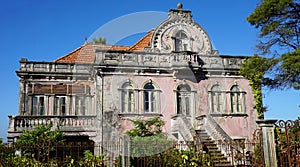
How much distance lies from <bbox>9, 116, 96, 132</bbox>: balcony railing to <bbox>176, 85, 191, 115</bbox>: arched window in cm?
519

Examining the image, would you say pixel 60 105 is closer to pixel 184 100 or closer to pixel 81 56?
pixel 81 56

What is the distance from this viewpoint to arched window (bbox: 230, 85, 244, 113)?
19875 millimetres

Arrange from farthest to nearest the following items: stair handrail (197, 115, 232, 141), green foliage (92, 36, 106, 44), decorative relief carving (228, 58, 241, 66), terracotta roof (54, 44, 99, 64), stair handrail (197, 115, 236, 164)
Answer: green foliage (92, 36, 106, 44)
terracotta roof (54, 44, 99, 64)
decorative relief carving (228, 58, 241, 66)
stair handrail (197, 115, 232, 141)
stair handrail (197, 115, 236, 164)

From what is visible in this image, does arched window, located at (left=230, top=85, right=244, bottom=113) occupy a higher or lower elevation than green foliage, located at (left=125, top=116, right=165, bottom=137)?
higher

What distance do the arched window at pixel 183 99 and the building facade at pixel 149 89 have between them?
6 cm

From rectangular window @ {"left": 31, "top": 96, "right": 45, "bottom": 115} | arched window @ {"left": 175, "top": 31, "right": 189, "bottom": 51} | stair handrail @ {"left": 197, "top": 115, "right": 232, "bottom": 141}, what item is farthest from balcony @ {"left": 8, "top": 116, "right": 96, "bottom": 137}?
arched window @ {"left": 175, "top": 31, "right": 189, "bottom": 51}

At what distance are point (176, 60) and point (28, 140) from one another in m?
9.23

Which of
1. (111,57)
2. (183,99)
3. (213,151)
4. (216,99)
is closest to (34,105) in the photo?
(111,57)

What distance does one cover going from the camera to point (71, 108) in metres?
19.4

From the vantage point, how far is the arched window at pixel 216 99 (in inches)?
770

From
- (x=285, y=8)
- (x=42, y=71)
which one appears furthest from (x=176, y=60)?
(x=42, y=71)

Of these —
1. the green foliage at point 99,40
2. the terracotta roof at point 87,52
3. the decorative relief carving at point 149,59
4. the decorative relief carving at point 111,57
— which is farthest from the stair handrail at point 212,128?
the green foliage at point 99,40

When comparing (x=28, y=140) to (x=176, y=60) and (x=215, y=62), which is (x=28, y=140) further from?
(x=215, y=62)

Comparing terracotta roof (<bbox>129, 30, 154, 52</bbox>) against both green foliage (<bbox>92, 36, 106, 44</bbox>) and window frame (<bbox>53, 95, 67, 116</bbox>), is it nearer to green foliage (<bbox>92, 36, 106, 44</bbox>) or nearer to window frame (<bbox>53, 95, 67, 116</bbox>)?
window frame (<bbox>53, 95, 67, 116</bbox>)
